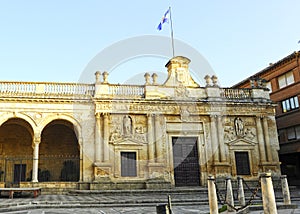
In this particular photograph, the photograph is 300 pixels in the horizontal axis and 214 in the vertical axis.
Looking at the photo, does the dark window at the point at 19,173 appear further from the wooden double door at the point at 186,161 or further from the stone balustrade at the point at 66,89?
the wooden double door at the point at 186,161

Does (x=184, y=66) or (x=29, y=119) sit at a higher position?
(x=184, y=66)

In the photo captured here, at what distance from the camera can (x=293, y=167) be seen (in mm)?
28484

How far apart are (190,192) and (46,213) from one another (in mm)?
10818

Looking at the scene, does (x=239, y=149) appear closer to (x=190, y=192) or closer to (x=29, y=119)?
(x=190, y=192)

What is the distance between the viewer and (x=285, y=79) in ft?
92.5

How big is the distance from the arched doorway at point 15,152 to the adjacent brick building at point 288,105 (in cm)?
1875

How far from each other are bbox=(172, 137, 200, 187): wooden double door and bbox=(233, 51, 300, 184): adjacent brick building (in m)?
7.49

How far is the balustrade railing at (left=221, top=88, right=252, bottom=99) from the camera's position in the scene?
2434 centimetres

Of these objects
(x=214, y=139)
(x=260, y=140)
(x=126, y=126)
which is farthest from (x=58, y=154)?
(x=260, y=140)

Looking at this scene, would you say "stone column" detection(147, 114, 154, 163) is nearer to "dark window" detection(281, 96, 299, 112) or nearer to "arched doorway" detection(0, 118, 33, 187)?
"arched doorway" detection(0, 118, 33, 187)

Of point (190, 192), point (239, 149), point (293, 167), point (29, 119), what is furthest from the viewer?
point (293, 167)

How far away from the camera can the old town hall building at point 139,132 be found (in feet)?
68.7

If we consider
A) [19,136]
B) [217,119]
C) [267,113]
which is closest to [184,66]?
[217,119]

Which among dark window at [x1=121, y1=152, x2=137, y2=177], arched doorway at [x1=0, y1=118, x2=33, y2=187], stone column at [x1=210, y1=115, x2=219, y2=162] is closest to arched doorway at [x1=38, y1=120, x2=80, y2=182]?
arched doorway at [x1=0, y1=118, x2=33, y2=187]
